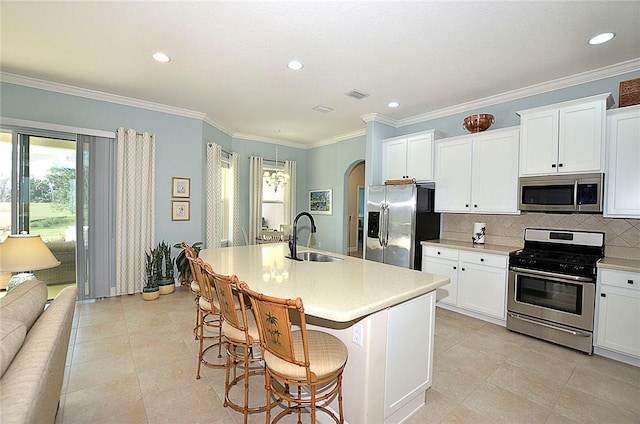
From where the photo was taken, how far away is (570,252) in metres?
3.31

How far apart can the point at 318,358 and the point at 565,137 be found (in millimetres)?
3417

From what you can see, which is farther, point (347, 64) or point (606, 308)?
point (347, 64)

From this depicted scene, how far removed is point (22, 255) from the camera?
7.16 feet

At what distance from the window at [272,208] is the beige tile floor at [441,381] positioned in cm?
396

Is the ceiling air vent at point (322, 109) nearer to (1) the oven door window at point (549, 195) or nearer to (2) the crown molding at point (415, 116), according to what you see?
(2) the crown molding at point (415, 116)

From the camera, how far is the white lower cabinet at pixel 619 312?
2.65 metres

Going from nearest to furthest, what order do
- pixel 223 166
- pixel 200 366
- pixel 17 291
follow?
pixel 17 291, pixel 200 366, pixel 223 166

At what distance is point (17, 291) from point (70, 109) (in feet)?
11.4

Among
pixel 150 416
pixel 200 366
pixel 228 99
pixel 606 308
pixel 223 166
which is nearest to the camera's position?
pixel 150 416

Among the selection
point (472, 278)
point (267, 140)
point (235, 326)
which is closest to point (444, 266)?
point (472, 278)

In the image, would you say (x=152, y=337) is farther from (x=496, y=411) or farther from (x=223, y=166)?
(x=223, y=166)

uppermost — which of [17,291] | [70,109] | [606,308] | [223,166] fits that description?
[70,109]

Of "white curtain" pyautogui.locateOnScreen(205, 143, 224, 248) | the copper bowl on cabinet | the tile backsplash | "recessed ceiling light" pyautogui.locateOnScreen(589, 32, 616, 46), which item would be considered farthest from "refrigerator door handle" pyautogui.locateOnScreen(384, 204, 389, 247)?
"white curtain" pyautogui.locateOnScreen(205, 143, 224, 248)

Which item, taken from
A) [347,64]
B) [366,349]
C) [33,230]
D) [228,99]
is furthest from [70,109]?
[366,349]
